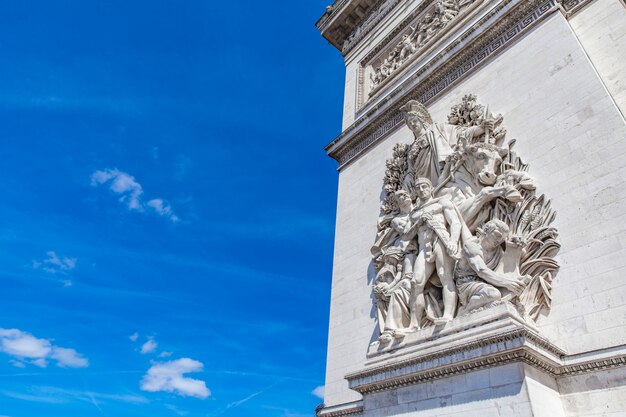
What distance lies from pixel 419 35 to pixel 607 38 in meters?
5.27

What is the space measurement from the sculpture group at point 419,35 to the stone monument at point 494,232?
252 mm

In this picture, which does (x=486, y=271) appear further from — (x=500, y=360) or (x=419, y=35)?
(x=419, y=35)

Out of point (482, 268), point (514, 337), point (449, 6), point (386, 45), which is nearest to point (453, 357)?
point (514, 337)

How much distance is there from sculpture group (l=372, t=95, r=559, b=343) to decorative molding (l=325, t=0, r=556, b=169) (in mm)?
1240

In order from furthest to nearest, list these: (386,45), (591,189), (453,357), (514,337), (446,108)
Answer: (386,45)
(446,108)
(591,189)
(453,357)
(514,337)

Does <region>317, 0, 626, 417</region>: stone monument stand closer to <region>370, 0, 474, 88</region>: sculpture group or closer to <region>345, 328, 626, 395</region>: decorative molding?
<region>345, 328, 626, 395</region>: decorative molding

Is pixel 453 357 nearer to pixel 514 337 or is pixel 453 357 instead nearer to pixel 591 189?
pixel 514 337

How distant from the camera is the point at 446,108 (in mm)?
9633

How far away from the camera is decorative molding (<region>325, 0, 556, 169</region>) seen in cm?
900

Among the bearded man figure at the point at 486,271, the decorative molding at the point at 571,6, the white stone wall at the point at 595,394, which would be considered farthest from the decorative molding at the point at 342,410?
the decorative molding at the point at 571,6

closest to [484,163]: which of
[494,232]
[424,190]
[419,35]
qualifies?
[424,190]

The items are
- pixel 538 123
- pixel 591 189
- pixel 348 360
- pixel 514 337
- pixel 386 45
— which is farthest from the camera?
pixel 386 45

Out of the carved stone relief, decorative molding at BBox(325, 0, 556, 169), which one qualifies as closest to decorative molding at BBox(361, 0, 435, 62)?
the carved stone relief

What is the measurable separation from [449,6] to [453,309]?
329 inches
